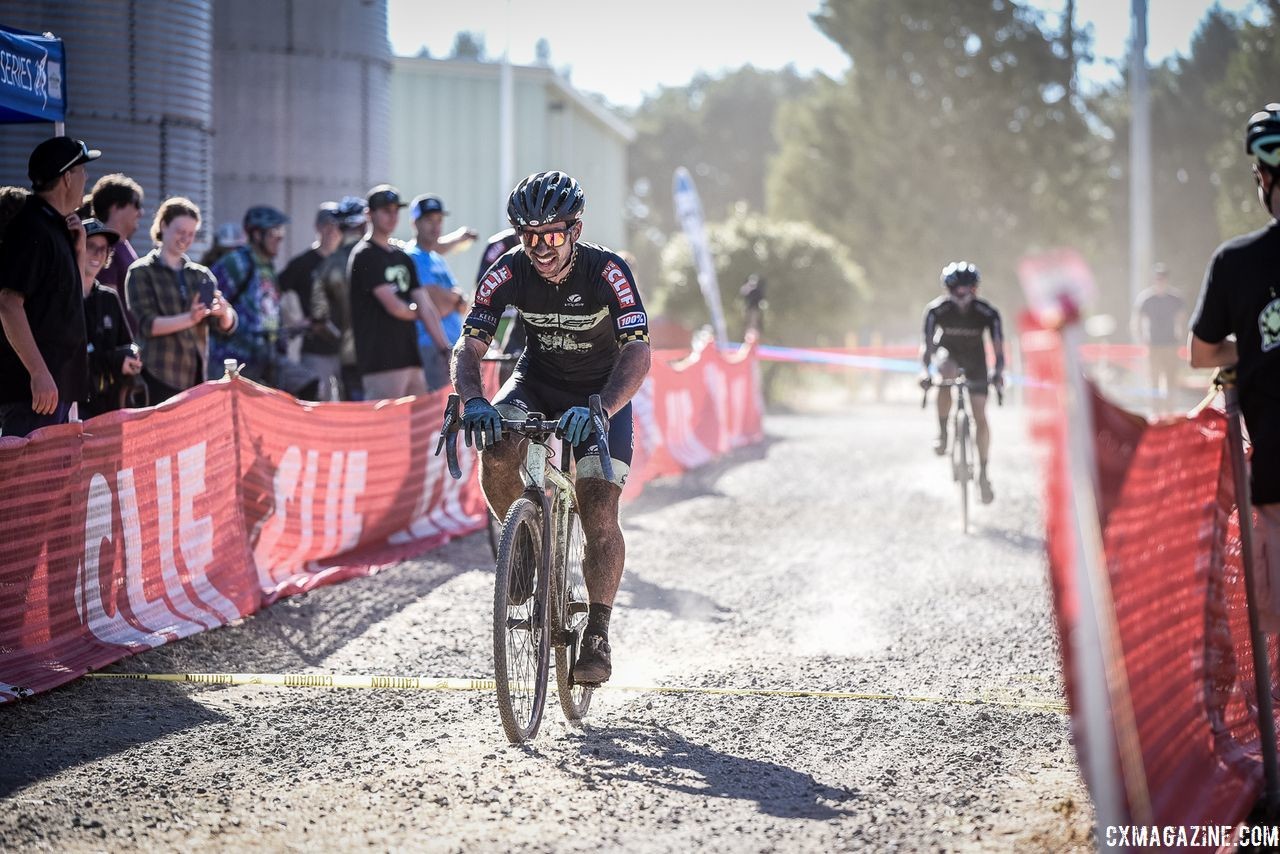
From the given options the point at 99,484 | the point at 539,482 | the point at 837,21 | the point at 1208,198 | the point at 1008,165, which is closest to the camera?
the point at 539,482

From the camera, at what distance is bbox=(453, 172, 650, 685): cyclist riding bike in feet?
18.4

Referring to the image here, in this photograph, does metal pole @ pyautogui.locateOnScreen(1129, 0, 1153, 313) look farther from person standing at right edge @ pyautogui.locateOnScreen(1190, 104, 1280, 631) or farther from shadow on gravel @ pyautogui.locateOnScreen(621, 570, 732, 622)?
person standing at right edge @ pyautogui.locateOnScreen(1190, 104, 1280, 631)

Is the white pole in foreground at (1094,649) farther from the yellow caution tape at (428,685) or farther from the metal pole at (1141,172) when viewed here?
the metal pole at (1141,172)

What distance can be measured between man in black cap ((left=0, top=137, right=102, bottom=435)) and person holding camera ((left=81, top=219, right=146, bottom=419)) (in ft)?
2.91

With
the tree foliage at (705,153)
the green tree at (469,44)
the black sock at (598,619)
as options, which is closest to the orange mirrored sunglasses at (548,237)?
the black sock at (598,619)

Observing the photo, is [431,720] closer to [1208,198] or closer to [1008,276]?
[1008,276]

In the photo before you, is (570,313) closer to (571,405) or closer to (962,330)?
(571,405)

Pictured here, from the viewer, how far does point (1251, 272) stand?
15.4ft

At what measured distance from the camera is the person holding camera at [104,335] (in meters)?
7.96

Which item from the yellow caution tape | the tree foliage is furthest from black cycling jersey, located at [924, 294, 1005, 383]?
the tree foliage

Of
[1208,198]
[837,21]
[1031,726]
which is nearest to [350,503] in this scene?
[1031,726]

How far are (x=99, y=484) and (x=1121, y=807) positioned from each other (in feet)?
16.2

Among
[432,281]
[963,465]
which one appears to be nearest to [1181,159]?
[963,465]

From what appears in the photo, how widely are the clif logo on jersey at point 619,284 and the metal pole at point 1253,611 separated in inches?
87.6
